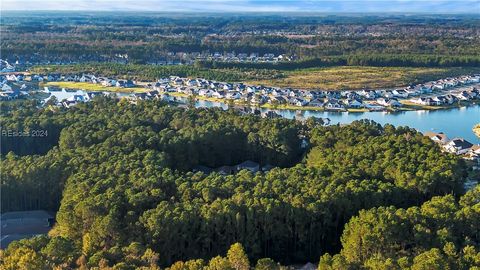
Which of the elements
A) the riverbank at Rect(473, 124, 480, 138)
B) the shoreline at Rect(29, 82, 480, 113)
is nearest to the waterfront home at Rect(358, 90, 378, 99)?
the shoreline at Rect(29, 82, 480, 113)

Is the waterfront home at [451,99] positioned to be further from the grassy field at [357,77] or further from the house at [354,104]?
the house at [354,104]

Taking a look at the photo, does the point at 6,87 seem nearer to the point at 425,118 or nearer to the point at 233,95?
the point at 233,95

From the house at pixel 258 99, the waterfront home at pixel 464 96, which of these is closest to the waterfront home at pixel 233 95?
the house at pixel 258 99

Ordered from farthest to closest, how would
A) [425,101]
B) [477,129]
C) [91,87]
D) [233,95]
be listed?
[91,87] < [233,95] < [425,101] < [477,129]

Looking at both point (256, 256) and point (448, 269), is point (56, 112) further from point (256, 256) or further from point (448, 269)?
point (448, 269)

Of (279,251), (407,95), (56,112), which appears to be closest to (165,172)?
(279,251)

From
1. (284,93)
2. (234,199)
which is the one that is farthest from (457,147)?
(284,93)
